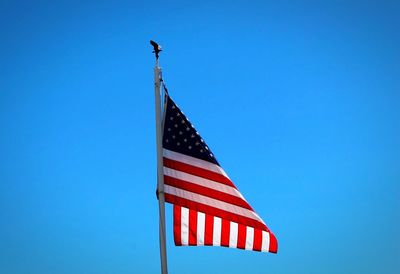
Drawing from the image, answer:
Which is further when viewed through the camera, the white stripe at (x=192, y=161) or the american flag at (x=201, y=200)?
the white stripe at (x=192, y=161)

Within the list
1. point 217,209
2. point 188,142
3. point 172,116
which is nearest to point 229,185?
point 217,209

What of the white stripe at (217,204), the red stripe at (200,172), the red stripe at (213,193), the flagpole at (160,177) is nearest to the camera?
the flagpole at (160,177)

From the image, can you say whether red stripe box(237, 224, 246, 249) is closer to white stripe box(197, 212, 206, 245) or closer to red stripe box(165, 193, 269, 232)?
red stripe box(165, 193, 269, 232)

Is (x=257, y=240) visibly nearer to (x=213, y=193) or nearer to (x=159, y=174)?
(x=213, y=193)

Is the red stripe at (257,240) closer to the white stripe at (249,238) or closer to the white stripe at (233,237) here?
the white stripe at (249,238)

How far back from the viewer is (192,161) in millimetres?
15484

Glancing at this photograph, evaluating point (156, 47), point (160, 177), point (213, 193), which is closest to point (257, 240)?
point (213, 193)

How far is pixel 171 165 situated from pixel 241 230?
297cm

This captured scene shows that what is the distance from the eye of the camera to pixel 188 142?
15.6 metres

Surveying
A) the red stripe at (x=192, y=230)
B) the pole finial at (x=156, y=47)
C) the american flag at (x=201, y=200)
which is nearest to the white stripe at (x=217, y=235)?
the american flag at (x=201, y=200)

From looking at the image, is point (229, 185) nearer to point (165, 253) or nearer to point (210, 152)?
point (210, 152)

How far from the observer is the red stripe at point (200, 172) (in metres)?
15.3

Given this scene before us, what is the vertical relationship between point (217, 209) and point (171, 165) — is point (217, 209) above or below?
below

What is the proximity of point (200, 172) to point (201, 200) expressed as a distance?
0.92 m
